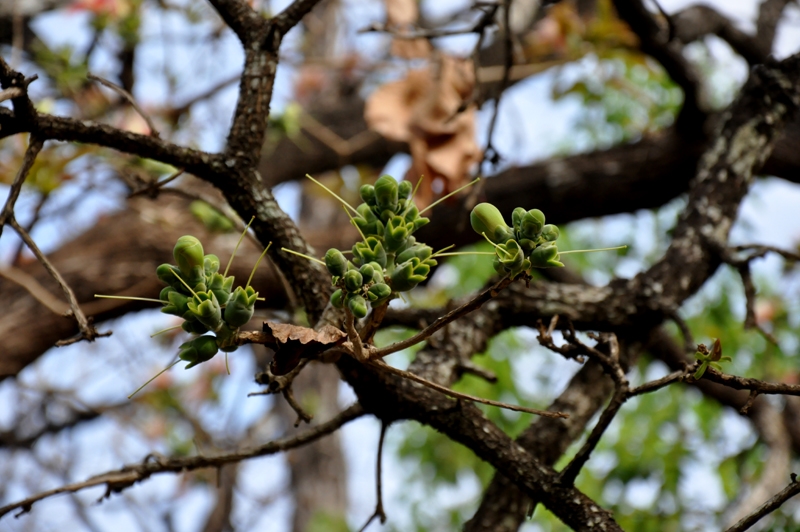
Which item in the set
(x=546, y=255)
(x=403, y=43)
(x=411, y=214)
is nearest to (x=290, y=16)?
(x=411, y=214)

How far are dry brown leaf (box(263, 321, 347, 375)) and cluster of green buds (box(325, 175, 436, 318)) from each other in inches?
1.2

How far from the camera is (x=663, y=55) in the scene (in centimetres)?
200

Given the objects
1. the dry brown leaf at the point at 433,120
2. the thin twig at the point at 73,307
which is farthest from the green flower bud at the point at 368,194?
the dry brown leaf at the point at 433,120

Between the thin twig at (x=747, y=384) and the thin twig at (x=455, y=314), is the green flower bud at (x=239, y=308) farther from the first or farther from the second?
the thin twig at (x=747, y=384)

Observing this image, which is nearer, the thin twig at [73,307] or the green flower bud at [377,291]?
the green flower bud at [377,291]

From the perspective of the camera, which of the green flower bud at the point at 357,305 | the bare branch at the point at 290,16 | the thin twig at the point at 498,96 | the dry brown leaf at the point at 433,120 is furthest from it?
the dry brown leaf at the point at 433,120

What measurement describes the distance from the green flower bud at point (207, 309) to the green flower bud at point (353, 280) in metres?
0.11

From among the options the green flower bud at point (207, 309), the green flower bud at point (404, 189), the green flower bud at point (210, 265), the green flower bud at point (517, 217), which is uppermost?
the green flower bud at point (404, 189)

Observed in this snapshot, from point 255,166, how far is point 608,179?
1.53 meters

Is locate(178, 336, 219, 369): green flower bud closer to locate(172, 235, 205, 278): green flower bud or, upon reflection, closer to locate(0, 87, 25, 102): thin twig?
locate(172, 235, 205, 278): green flower bud

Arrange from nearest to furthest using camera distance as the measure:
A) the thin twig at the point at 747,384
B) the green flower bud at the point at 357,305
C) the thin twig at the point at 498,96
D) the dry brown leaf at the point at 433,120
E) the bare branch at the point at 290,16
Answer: the green flower bud at the point at 357,305 < the thin twig at the point at 747,384 < the bare branch at the point at 290,16 < the thin twig at the point at 498,96 < the dry brown leaf at the point at 433,120

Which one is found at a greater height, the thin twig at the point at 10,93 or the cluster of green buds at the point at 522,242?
the thin twig at the point at 10,93

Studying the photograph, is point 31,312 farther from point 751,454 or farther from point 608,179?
point 751,454

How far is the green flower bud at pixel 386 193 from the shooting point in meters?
0.63
